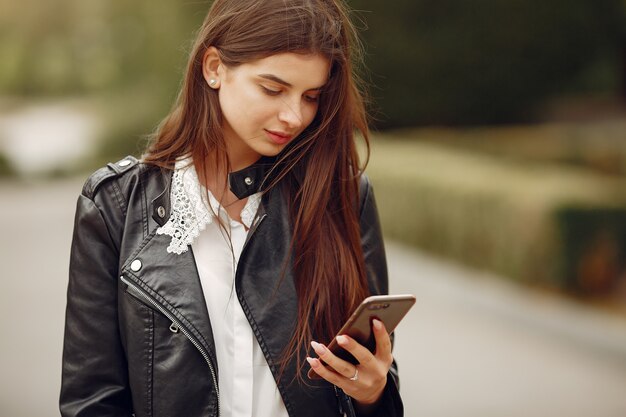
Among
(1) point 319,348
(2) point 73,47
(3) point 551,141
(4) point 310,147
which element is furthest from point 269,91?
(2) point 73,47

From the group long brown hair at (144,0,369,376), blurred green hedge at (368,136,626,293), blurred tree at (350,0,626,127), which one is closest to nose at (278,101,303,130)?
long brown hair at (144,0,369,376)

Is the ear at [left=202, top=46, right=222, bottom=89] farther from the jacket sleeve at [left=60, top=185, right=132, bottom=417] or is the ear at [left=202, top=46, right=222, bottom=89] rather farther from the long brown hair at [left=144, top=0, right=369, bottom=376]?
the jacket sleeve at [left=60, top=185, right=132, bottom=417]

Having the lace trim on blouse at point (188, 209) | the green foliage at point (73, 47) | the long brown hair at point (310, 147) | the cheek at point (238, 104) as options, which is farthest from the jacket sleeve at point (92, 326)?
the green foliage at point (73, 47)

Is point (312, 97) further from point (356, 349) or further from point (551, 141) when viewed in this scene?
point (551, 141)

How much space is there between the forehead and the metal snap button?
0.52 metres

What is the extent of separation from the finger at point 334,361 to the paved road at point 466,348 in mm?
4001

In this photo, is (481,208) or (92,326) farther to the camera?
(481,208)

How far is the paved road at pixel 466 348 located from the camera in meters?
6.01

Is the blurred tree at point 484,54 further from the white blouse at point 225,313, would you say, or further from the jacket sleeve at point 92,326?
the jacket sleeve at point 92,326

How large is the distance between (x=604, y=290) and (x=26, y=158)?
63.9 feet

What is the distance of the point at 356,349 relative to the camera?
1.98 meters

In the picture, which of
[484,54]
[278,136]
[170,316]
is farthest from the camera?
[484,54]

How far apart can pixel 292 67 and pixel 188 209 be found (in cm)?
44

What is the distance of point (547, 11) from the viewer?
13.6 meters
